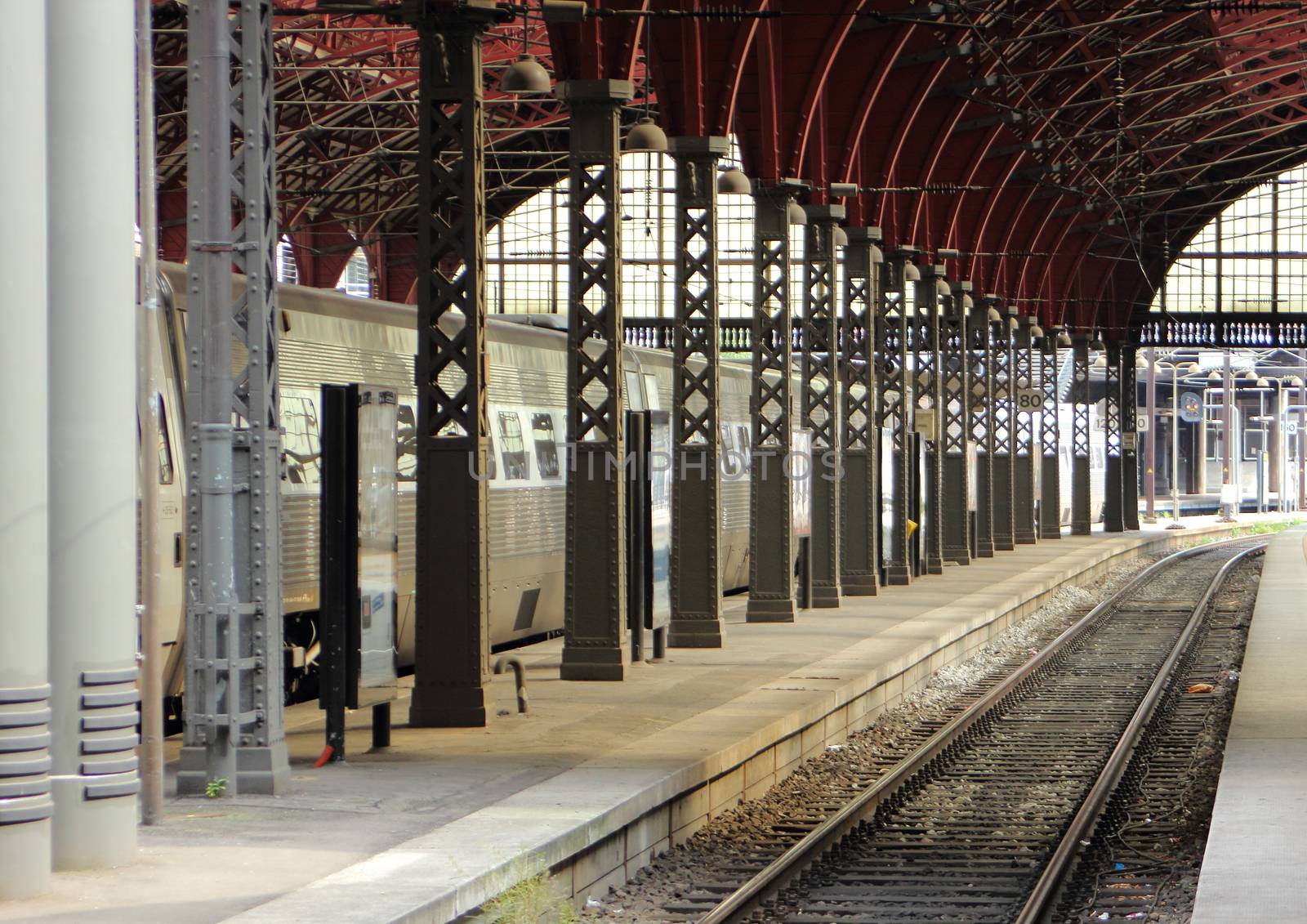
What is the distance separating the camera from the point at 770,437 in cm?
2545

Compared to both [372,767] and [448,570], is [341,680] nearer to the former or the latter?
[372,767]

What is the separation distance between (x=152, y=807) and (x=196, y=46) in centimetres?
409

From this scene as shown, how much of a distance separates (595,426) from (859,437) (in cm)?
1368

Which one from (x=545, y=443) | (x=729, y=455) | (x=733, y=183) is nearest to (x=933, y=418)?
(x=729, y=455)

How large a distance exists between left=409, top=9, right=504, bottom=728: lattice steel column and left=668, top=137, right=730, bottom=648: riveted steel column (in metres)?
6.68

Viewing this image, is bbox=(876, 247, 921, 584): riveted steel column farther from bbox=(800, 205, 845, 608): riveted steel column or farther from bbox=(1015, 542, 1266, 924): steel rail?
bbox=(1015, 542, 1266, 924): steel rail

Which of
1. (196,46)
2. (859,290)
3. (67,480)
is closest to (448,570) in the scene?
(196,46)

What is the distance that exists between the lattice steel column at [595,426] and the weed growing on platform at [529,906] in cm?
842

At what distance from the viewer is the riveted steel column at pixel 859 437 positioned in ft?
102

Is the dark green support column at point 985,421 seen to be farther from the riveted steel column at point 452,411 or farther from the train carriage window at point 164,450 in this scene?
the train carriage window at point 164,450

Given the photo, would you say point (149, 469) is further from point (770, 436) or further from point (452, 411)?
point (770, 436)

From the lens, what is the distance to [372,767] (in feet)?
41.6

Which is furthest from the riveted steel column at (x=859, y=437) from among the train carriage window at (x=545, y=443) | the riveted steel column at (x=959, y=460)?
the riveted steel column at (x=959, y=460)

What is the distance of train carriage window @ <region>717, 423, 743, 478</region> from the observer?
30422 millimetres
